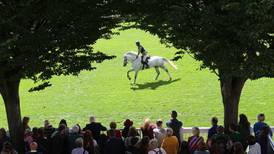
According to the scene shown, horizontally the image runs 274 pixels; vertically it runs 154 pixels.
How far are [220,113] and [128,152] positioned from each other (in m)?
12.4

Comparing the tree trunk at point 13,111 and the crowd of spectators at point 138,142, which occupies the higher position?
the tree trunk at point 13,111

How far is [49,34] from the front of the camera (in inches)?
561

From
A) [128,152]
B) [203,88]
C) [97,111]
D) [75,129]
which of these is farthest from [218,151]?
[203,88]

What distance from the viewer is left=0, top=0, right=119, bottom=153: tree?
13.6 metres

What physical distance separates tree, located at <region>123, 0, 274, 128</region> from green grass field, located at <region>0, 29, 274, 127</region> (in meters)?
9.04

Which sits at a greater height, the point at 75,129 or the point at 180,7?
the point at 180,7

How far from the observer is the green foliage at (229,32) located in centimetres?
1248

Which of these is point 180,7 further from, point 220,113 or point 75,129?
point 220,113

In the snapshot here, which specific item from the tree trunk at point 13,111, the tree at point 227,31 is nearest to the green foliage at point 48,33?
the tree trunk at point 13,111

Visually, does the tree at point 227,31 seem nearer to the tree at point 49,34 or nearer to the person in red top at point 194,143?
the tree at point 49,34

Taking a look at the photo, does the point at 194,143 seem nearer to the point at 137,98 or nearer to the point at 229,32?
the point at 229,32

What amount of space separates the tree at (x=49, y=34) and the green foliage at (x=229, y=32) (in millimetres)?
1586

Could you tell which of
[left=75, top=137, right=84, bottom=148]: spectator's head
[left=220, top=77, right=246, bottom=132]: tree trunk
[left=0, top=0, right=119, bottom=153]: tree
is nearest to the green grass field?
[left=220, top=77, right=246, bottom=132]: tree trunk

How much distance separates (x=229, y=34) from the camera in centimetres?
1338
